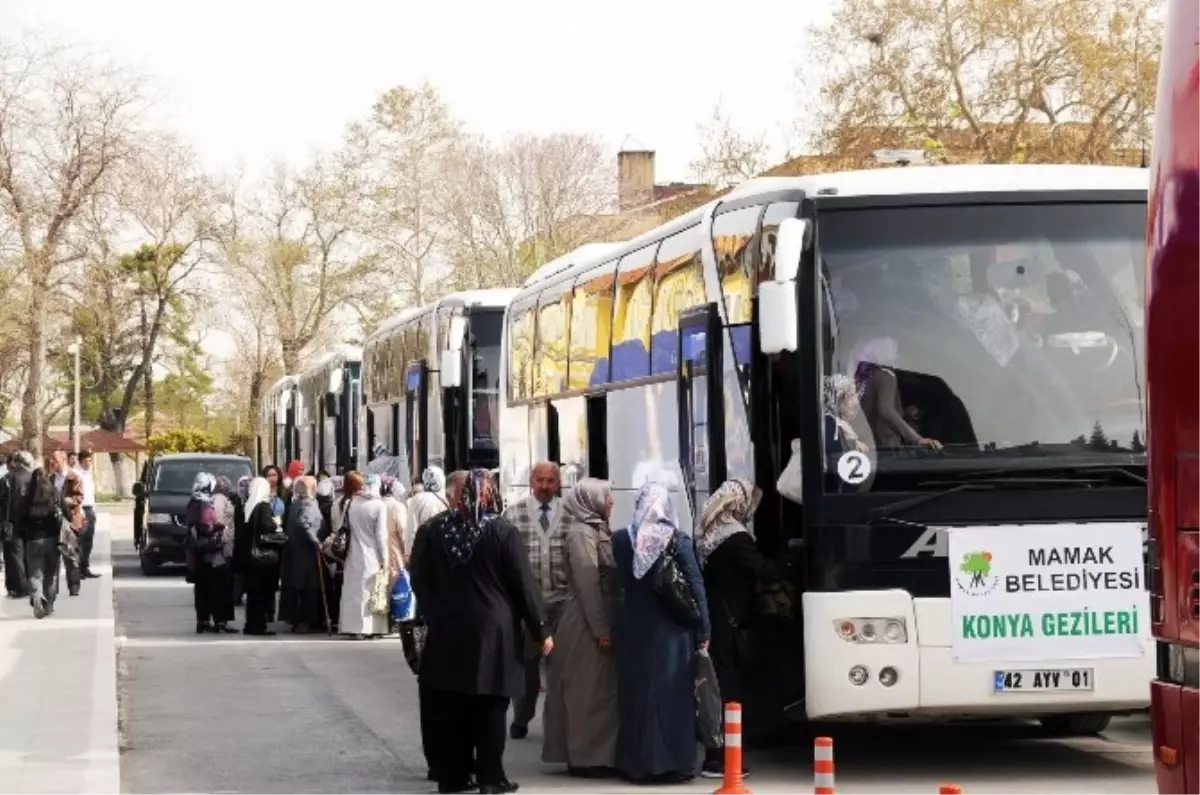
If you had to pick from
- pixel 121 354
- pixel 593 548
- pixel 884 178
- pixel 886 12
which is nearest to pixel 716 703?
pixel 593 548

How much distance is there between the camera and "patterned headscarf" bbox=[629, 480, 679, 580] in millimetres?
12242

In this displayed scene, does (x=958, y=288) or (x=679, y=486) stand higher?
(x=958, y=288)

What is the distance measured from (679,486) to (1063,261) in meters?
3.06

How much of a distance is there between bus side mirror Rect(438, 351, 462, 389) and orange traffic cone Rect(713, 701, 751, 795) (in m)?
15.2

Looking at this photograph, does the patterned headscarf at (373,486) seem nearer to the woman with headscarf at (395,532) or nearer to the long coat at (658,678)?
the woman with headscarf at (395,532)

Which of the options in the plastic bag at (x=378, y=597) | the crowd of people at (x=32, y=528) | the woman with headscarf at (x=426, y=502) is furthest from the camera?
the crowd of people at (x=32, y=528)

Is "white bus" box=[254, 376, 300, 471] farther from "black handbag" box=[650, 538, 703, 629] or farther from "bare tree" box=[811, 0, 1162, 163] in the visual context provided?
"black handbag" box=[650, 538, 703, 629]

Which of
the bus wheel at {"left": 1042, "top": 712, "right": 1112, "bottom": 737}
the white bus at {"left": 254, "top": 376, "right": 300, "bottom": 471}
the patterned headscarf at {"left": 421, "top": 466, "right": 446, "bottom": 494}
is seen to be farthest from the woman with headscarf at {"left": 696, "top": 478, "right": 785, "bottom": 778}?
the white bus at {"left": 254, "top": 376, "right": 300, "bottom": 471}

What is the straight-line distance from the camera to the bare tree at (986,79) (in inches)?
1635

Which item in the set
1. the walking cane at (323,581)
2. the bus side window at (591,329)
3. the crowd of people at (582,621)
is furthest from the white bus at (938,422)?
the walking cane at (323,581)

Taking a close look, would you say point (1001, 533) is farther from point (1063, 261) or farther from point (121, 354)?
point (121, 354)

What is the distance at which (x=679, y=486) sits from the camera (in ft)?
48.1

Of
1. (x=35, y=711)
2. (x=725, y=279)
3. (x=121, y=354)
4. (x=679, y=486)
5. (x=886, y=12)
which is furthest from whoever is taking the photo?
(x=121, y=354)

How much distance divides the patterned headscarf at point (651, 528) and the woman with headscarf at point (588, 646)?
40cm
